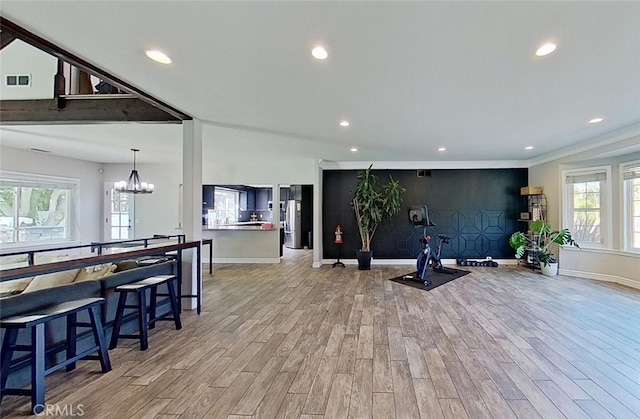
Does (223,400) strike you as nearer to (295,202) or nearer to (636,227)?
(636,227)

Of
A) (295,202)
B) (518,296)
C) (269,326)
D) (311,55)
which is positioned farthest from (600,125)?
(295,202)

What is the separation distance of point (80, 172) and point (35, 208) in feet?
4.35

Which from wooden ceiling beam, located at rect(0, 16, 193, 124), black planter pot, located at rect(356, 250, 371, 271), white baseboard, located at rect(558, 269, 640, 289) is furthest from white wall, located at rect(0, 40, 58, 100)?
white baseboard, located at rect(558, 269, 640, 289)

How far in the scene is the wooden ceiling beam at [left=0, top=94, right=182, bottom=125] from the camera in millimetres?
4141

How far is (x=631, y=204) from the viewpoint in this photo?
5.46 m

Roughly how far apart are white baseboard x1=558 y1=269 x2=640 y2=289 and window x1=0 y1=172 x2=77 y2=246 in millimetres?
11337

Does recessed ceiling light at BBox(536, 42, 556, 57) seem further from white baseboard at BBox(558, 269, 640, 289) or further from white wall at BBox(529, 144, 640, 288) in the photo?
white baseboard at BBox(558, 269, 640, 289)

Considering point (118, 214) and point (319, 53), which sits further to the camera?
point (118, 214)

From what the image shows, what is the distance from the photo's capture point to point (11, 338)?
6.84 ft

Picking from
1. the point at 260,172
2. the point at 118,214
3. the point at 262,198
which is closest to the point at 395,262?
the point at 260,172

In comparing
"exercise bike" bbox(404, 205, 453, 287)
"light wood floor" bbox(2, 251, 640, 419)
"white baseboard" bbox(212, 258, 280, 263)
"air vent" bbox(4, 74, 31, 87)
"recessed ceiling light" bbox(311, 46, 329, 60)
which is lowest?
"light wood floor" bbox(2, 251, 640, 419)

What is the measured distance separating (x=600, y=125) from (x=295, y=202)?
28.0 feet

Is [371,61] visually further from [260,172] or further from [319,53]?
[260,172]

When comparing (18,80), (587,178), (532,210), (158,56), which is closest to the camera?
(158,56)
